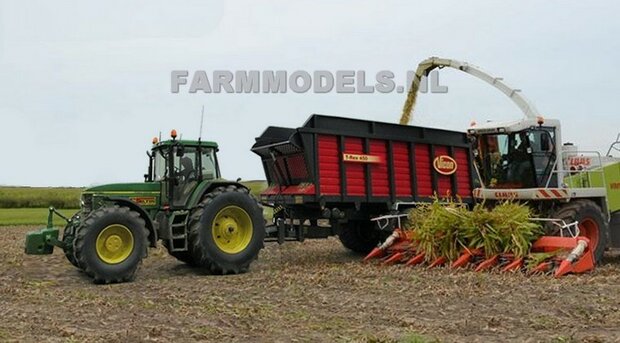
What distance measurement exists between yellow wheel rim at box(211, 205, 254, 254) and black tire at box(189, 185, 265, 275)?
33 millimetres

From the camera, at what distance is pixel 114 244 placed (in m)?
10.0

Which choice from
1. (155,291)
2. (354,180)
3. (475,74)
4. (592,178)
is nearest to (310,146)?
(354,180)

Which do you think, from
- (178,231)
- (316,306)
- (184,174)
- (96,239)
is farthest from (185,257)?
(316,306)

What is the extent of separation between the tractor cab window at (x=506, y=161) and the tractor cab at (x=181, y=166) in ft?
18.5

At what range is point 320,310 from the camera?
297 inches

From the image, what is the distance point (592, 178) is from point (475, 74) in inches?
185

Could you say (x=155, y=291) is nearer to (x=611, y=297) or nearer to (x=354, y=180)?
(x=354, y=180)

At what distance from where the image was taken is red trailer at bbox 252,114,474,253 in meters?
12.2

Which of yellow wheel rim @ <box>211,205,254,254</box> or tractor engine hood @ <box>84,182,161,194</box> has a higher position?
tractor engine hood @ <box>84,182,161,194</box>

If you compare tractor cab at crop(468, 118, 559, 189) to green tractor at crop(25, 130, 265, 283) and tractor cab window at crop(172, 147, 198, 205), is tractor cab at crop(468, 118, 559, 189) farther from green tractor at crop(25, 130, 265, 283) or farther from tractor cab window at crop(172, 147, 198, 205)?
tractor cab window at crop(172, 147, 198, 205)

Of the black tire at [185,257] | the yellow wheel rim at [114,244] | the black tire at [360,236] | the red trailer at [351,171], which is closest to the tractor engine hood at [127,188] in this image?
the yellow wheel rim at [114,244]

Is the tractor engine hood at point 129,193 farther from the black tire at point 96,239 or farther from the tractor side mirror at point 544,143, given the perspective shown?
the tractor side mirror at point 544,143

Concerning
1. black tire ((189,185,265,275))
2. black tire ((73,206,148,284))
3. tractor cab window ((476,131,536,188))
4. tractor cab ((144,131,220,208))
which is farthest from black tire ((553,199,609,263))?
black tire ((73,206,148,284))

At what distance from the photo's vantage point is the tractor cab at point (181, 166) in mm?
11164
